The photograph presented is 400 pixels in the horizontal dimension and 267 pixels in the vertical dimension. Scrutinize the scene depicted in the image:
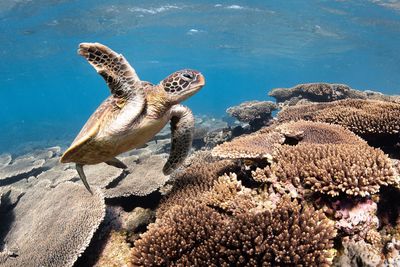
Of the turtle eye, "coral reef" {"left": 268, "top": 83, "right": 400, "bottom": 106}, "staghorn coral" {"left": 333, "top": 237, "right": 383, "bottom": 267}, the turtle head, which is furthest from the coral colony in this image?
"coral reef" {"left": 268, "top": 83, "right": 400, "bottom": 106}

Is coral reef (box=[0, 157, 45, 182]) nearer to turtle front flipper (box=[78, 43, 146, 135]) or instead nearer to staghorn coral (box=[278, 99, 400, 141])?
turtle front flipper (box=[78, 43, 146, 135])

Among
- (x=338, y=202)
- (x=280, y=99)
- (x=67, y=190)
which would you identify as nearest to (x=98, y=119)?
(x=67, y=190)

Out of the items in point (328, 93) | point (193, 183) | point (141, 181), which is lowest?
point (141, 181)

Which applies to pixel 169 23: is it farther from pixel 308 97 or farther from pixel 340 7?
pixel 308 97

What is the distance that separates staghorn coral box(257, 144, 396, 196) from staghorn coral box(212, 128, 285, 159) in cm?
24

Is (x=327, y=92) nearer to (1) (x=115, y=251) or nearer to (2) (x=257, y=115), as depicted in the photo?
(2) (x=257, y=115)

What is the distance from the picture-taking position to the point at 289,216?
9.16ft

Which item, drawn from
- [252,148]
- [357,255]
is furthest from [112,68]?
[357,255]

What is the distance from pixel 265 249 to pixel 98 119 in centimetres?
266

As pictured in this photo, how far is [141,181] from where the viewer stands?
5.15 metres

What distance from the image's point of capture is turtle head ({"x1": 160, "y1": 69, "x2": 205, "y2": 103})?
383 cm

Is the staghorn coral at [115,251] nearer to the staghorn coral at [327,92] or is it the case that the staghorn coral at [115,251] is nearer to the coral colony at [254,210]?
the coral colony at [254,210]

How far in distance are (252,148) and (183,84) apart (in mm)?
1269

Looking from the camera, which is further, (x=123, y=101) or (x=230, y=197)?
(x=123, y=101)
